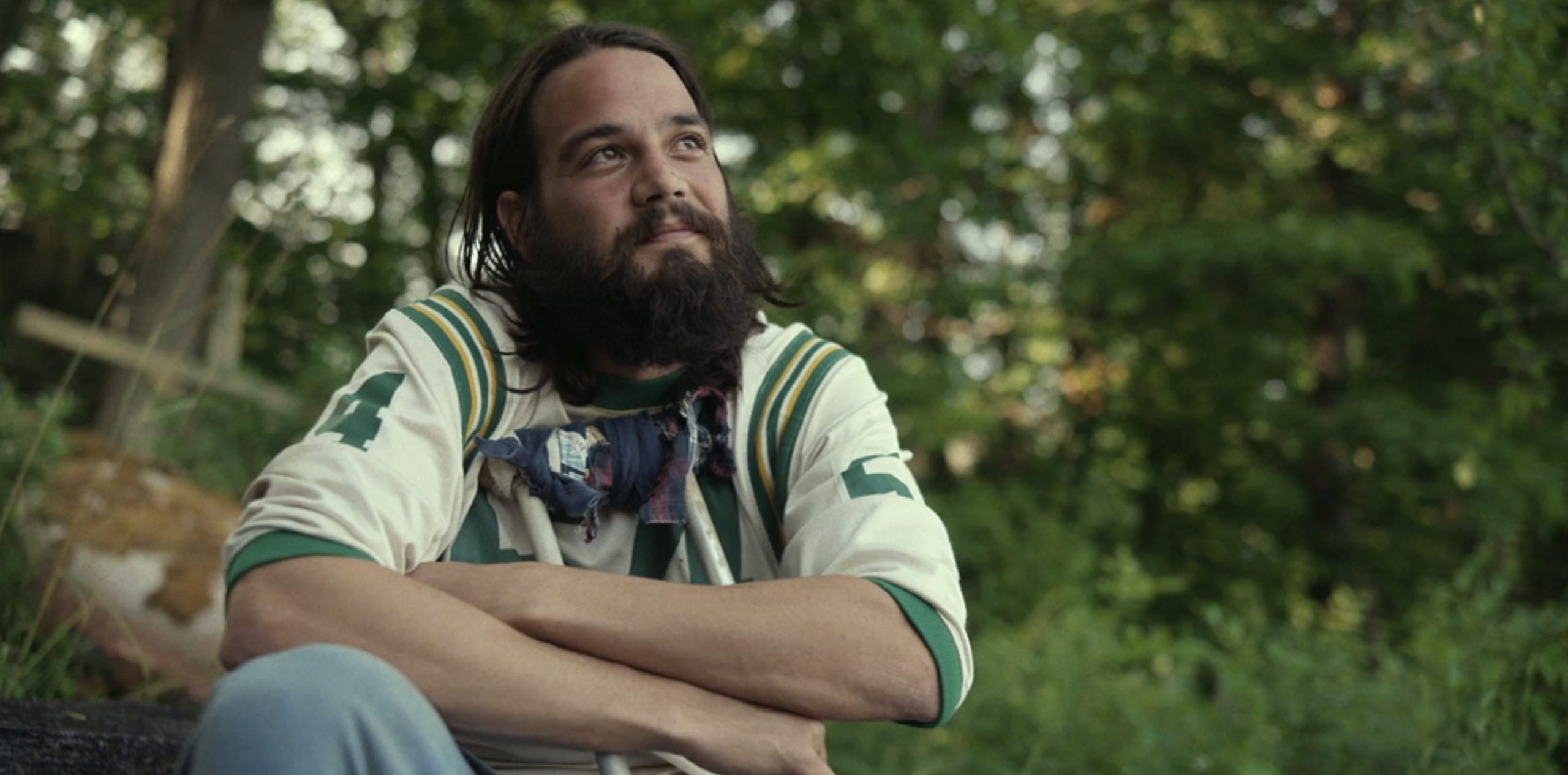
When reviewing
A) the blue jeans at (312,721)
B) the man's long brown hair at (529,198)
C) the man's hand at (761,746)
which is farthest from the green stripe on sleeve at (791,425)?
the blue jeans at (312,721)

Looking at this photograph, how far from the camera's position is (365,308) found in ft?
33.4

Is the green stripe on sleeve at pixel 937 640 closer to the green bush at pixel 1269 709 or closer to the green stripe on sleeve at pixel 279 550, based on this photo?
the green stripe on sleeve at pixel 279 550

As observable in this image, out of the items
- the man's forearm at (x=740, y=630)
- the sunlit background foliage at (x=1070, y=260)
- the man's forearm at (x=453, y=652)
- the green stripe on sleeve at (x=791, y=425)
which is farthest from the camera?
the sunlit background foliage at (x=1070, y=260)

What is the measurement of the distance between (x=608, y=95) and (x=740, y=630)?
0.95 meters

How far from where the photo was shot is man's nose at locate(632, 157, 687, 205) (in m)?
2.22

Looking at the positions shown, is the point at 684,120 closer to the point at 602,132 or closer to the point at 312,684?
the point at 602,132

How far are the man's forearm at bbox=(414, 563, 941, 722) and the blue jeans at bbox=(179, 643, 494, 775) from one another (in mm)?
344

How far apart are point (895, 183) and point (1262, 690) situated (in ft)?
18.1

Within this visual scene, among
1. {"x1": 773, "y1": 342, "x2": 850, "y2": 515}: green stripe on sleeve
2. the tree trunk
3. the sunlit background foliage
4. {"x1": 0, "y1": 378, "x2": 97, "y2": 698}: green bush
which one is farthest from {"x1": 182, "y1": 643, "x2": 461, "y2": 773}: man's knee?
the tree trunk

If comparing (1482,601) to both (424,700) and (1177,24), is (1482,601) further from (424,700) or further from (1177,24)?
(1177,24)

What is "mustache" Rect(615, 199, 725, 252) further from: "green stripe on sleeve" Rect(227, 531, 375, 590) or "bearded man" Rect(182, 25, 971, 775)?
"green stripe on sleeve" Rect(227, 531, 375, 590)

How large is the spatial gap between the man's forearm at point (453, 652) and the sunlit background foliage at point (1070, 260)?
3.16 m

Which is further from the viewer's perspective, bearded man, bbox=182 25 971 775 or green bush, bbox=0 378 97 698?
green bush, bbox=0 378 97 698

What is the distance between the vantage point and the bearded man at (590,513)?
1666 millimetres
